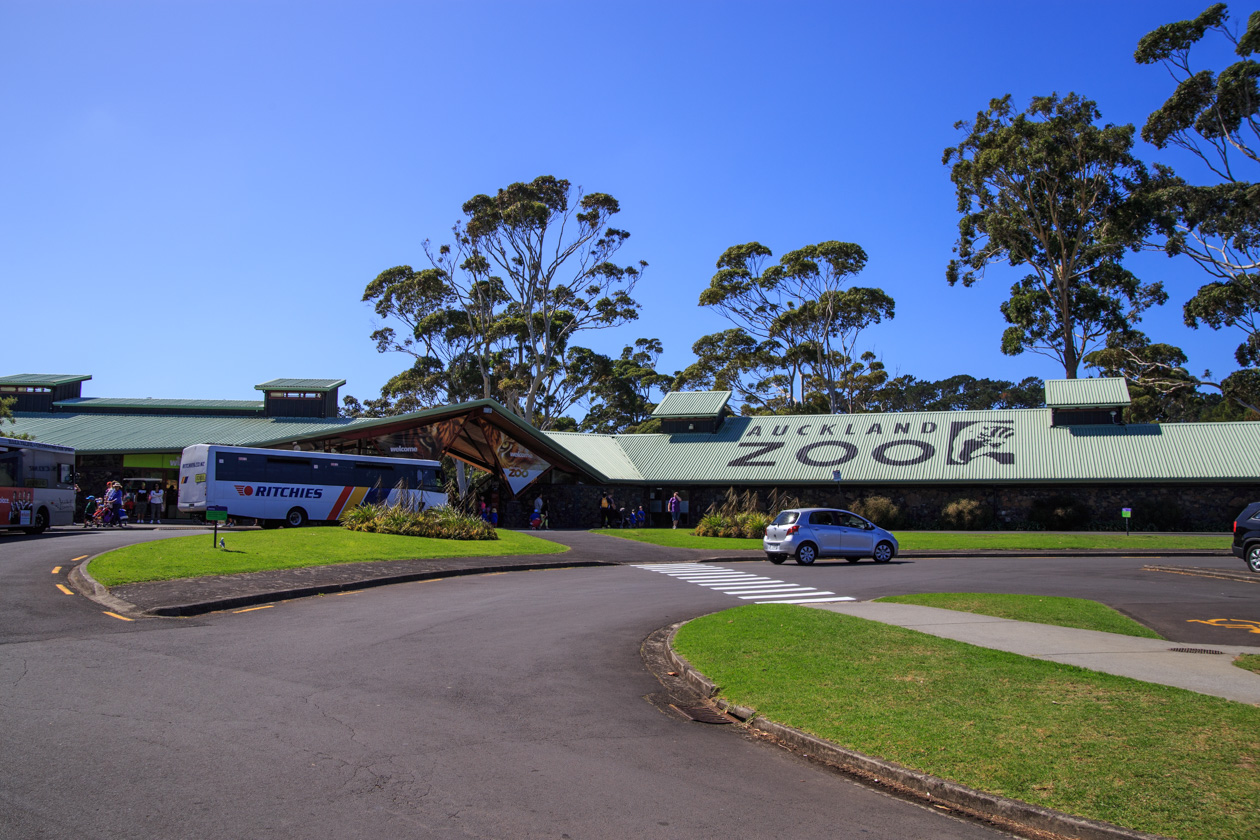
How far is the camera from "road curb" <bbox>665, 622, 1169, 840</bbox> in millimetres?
4781

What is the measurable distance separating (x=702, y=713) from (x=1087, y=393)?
41349 mm

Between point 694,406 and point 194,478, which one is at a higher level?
point 694,406

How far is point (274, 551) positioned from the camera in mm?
18703

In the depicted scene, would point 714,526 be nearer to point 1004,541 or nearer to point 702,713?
point 1004,541

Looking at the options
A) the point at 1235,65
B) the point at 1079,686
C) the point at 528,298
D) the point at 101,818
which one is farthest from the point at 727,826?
the point at 528,298

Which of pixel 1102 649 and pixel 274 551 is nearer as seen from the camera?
pixel 1102 649

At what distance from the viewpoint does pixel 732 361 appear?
6519 centimetres

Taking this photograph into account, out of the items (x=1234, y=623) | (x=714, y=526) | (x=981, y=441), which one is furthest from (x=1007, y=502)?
(x=1234, y=623)

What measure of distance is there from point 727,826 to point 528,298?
2084 inches

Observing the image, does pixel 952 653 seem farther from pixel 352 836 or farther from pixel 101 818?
pixel 101 818

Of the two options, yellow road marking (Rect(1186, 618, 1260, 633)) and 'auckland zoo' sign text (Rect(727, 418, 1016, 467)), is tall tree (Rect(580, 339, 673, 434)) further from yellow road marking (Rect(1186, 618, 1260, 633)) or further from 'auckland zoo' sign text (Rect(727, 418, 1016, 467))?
yellow road marking (Rect(1186, 618, 1260, 633))

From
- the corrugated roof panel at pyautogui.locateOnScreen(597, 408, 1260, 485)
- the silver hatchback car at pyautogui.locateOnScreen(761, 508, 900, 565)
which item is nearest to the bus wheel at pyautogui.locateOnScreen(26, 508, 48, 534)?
the silver hatchback car at pyautogui.locateOnScreen(761, 508, 900, 565)

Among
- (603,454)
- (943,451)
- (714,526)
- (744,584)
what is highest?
(943,451)

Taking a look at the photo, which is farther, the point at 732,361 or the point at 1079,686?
the point at 732,361
